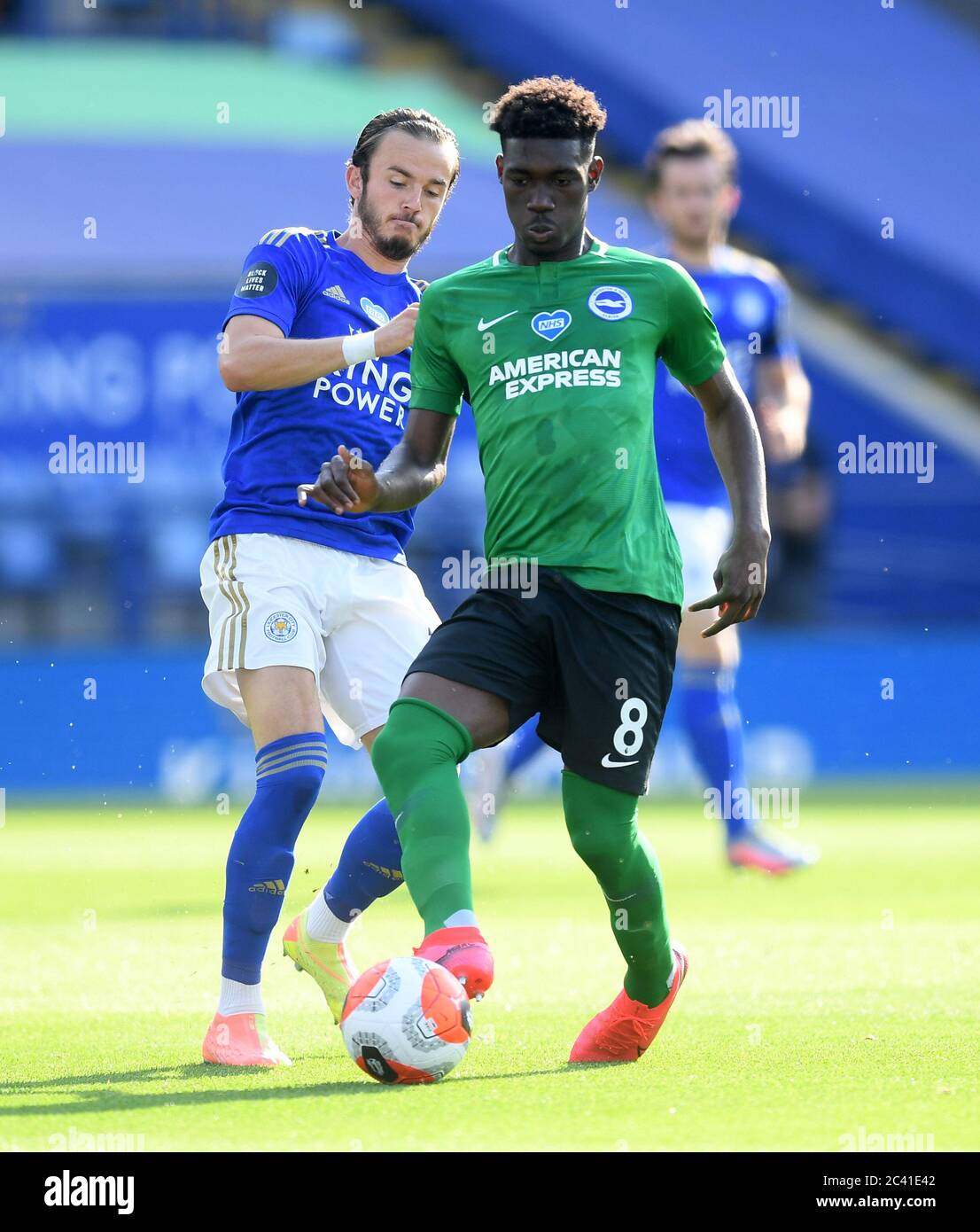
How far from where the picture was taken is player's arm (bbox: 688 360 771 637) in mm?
3809

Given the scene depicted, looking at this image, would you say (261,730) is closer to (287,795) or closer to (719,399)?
(287,795)

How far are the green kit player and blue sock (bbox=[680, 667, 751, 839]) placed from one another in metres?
3.59

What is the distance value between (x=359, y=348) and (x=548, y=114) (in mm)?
809

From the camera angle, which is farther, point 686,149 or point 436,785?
point 686,149

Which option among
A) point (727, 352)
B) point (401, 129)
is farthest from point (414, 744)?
point (727, 352)

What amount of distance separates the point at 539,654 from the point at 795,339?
1537 cm

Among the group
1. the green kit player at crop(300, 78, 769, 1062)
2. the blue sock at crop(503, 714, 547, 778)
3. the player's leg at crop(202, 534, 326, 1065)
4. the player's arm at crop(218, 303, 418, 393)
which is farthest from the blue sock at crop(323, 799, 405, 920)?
the blue sock at crop(503, 714, 547, 778)

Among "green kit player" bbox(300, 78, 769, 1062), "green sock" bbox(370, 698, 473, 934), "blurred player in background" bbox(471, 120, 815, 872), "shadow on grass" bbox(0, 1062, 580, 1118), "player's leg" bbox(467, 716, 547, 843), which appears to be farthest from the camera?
"player's leg" bbox(467, 716, 547, 843)

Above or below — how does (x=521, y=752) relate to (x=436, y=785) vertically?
below

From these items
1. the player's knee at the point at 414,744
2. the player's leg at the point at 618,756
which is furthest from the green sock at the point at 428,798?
the player's leg at the point at 618,756

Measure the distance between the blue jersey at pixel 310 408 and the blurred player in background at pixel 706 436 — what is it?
3049 millimetres

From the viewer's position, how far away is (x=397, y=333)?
434 centimetres

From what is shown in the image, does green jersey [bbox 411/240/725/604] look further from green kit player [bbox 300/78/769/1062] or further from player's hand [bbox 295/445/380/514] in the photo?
player's hand [bbox 295/445/380/514]

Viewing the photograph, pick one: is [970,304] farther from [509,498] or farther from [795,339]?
[509,498]
